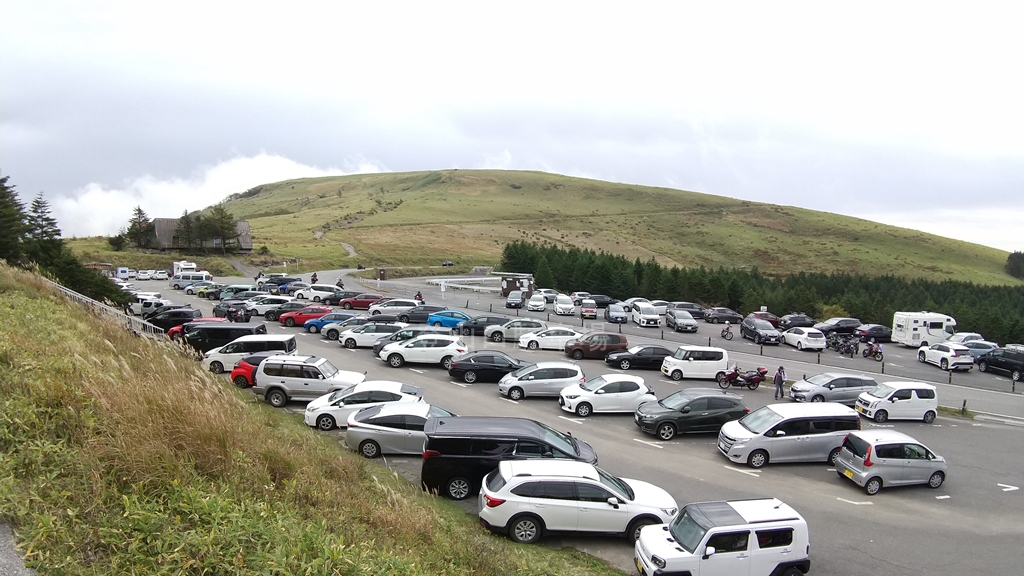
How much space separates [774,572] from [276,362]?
14849 millimetres

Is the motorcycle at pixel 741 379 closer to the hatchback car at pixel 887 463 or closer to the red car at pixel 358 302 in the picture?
the hatchback car at pixel 887 463

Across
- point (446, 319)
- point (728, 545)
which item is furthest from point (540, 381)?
point (446, 319)

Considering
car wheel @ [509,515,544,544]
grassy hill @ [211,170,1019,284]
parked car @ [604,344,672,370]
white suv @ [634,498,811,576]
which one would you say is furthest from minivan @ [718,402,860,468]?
grassy hill @ [211,170,1019,284]

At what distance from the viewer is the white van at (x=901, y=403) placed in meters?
20.6

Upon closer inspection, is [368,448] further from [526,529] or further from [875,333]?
[875,333]

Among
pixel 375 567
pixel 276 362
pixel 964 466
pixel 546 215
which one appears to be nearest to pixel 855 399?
pixel 964 466

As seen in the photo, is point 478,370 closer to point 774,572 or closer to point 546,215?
point 774,572

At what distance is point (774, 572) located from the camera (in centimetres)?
978

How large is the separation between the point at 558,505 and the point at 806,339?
3080 cm

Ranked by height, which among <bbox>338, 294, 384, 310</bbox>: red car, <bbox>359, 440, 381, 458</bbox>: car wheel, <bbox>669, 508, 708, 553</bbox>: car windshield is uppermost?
<bbox>338, 294, 384, 310</bbox>: red car

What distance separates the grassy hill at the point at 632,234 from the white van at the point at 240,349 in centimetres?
6202

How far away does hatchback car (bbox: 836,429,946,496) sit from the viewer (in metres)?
14.3

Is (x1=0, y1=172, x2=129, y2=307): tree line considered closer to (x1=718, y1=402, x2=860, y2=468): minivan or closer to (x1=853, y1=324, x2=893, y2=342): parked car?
(x1=718, y1=402, x2=860, y2=468): minivan

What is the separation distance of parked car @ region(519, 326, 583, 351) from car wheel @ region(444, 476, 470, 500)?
62.5 feet
